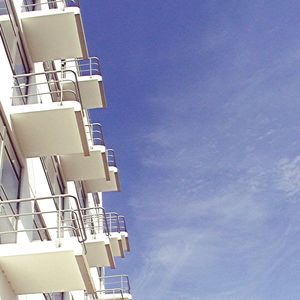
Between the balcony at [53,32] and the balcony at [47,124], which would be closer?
the balcony at [47,124]

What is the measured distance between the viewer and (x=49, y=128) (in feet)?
33.0

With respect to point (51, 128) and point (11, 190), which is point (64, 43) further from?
point (11, 190)

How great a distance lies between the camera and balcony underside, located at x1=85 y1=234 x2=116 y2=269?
1573 cm

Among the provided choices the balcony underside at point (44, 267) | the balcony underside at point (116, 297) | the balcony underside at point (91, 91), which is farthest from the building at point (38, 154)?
the balcony underside at point (116, 297)

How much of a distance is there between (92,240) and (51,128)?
6486 millimetres

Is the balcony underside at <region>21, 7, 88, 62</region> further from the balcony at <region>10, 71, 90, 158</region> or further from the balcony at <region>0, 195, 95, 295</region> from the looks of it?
the balcony at <region>0, 195, 95, 295</region>

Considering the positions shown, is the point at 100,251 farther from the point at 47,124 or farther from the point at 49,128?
the point at 47,124

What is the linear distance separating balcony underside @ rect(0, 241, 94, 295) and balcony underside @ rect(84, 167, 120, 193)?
32.8 feet

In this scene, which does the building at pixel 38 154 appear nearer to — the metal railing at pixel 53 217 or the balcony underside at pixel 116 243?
the metal railing at pixel 53 217

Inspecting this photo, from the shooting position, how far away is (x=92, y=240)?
1581 centimetres

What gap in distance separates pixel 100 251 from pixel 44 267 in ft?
25.4

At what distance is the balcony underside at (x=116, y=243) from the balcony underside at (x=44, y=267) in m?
10.3

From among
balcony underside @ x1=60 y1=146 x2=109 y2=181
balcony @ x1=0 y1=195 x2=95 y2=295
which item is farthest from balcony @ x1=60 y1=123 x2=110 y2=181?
balcony @ x1=0 y1=195 x2=95 y2=295

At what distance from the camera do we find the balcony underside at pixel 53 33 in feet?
37.8
